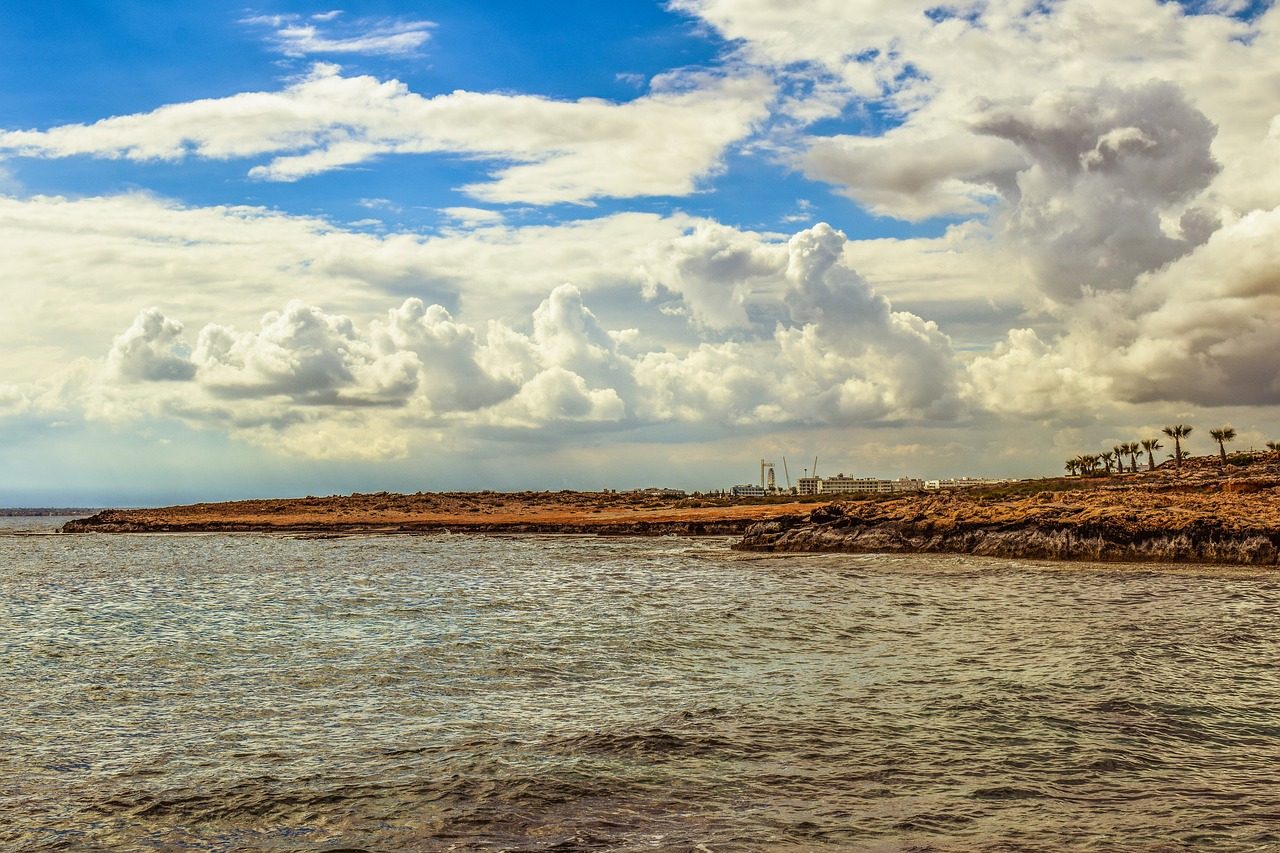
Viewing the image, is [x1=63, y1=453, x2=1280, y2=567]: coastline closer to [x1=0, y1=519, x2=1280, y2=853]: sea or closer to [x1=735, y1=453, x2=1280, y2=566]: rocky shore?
[x1=735, y1=453, x2=1280, y2=566]: rocky shore

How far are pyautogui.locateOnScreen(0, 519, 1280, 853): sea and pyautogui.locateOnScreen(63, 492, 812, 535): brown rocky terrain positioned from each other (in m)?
44.8

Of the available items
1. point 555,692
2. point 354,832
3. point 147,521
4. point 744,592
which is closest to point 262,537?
point 147,521

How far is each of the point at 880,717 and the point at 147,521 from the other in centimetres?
10772

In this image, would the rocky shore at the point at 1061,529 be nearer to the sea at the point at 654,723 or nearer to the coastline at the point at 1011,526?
the coastline at the point at 1011,526

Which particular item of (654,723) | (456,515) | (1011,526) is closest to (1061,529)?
(1011,526)

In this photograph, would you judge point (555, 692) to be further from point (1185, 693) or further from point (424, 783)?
point (1185, 693)

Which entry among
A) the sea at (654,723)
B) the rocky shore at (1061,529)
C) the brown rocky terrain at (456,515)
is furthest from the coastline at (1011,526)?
the sea at (654,723)

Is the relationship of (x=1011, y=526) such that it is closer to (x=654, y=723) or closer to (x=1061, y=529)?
(x=1061, y=529)

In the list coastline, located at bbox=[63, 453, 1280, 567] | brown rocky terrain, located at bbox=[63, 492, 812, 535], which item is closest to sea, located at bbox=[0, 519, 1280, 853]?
coastline, located at bbox=[63, 453, 1280, 567]

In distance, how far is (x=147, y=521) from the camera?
10344cm

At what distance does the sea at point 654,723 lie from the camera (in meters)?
8.95

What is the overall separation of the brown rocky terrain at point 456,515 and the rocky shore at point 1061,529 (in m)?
13.1

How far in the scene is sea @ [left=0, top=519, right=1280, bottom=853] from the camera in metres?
8.95

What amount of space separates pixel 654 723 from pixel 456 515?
303 ft
